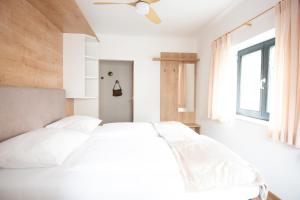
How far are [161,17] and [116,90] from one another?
191 cm

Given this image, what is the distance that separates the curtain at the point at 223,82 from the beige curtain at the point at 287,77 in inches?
32.9

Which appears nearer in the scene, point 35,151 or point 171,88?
point 35,151

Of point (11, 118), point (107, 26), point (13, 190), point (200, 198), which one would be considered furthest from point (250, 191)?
point (107, 26)

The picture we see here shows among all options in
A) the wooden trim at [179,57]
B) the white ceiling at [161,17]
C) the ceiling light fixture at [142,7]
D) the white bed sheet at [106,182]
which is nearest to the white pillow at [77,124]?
the white bed sheet at [106,182]

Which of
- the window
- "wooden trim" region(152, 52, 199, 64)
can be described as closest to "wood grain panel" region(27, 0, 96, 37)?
"wooden trim" region(152, 52, 199, 64)

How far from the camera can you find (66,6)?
80.6 inches

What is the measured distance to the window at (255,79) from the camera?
2.21m

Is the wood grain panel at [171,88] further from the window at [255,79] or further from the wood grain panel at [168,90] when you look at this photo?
the window at [255,79]

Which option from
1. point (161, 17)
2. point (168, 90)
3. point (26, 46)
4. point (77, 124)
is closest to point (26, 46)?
point (26, 46)

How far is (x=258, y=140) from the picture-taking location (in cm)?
207

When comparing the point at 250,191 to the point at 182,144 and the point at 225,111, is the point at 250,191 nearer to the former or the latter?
Result: the point at 182,144

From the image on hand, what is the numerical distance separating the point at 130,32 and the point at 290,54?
2.82m

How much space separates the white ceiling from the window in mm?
756

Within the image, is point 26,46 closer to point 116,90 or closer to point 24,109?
point 24,109
